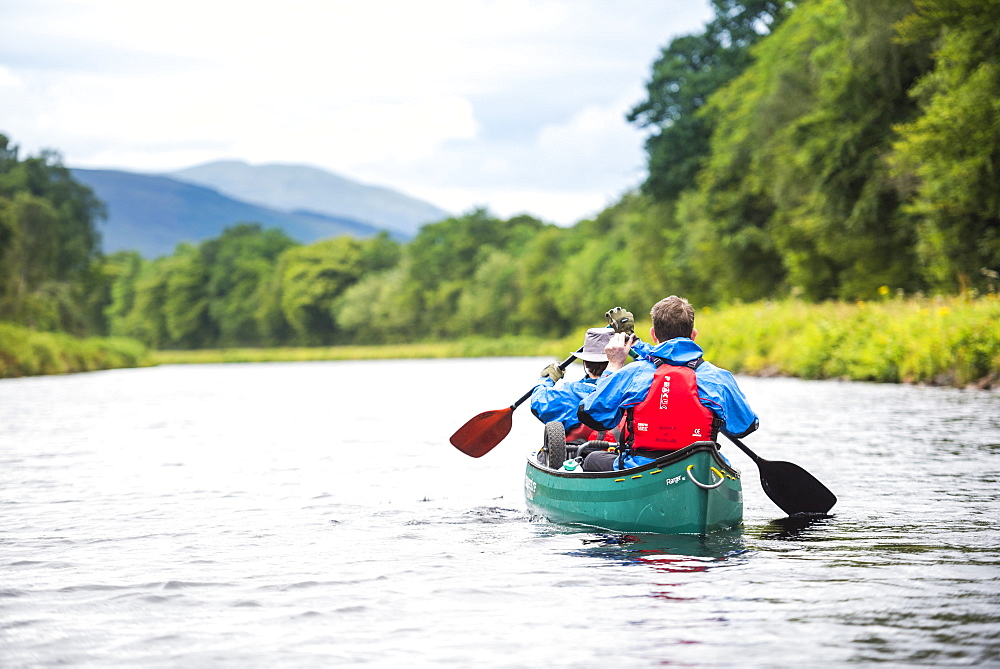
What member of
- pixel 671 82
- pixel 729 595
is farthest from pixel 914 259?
pixel 729 595

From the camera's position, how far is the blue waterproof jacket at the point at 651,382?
790 cm

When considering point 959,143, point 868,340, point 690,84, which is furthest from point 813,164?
point 690,84

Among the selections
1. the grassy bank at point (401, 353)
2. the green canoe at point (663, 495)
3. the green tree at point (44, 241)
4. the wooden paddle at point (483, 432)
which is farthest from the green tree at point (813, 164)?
Answer: the green tree at point (44, 241)

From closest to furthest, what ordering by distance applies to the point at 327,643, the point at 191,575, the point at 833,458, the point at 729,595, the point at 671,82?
1. the point at 327,643
2. the point at 729,595
3. the point at 191,575
4. the point at 833,458
5. the point at 671,82

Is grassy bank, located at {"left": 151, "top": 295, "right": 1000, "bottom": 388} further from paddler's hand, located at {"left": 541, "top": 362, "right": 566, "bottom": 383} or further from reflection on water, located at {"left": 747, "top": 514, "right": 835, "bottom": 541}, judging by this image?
paddler's hand, located at {"left": 541, "top": 362, "right": 566, "bottom": 383}

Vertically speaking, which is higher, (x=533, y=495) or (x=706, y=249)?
(x=706, y=249)

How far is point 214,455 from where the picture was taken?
15727 mm

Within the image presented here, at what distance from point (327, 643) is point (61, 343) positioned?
1756 inches

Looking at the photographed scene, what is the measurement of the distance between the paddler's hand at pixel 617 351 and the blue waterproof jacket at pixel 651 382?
0.47 meters

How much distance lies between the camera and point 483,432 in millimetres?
11258

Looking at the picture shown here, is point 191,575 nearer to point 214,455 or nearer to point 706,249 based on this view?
point 214,455

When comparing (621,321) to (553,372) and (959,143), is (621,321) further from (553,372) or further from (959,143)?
(959,143)

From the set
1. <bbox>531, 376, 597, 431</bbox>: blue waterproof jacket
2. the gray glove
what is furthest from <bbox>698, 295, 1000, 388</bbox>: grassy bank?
the gray glove

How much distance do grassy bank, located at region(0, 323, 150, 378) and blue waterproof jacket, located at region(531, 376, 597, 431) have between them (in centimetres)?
3600
